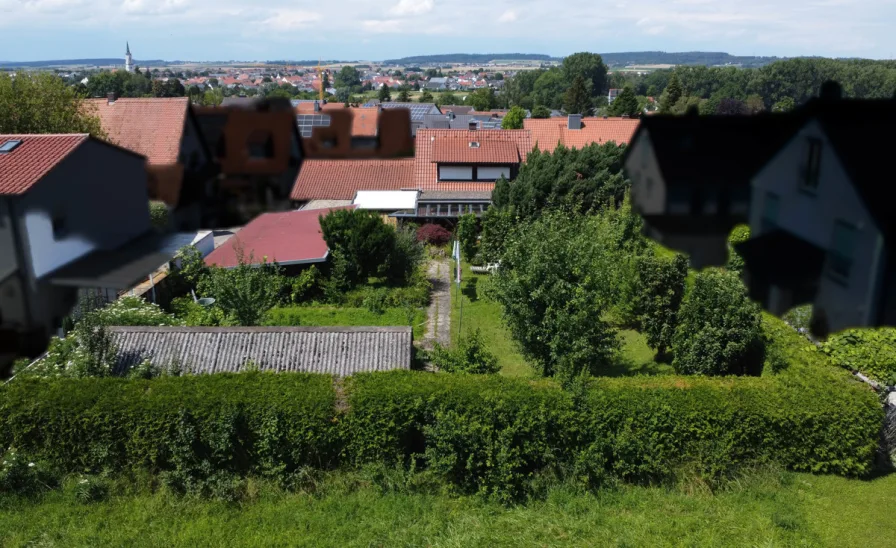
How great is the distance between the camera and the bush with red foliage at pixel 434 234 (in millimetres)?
22922

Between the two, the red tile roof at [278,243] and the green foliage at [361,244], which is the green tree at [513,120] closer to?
the red tile roof at [278,243]

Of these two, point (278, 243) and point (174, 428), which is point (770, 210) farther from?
point (278, 243)

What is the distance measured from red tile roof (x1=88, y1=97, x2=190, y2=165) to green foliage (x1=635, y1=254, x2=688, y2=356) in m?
→ 11.4

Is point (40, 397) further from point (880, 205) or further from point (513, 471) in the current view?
point (880, 205)

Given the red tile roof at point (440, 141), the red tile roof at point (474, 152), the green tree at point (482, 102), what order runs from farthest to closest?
1. the green tree at point (482, 102)
2. the red tile roof at point (440, 141)
3. the red tile roof at point (474, 152)

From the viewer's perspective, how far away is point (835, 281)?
1646mm

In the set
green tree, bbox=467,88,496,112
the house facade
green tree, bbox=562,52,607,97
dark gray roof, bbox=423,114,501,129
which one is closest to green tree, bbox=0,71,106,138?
the house facade

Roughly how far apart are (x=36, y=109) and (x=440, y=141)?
46.9ft

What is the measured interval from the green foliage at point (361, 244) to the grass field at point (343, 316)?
1.50 metres

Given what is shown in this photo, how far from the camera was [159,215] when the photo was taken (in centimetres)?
209

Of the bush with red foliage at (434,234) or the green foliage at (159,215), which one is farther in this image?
the bush with red foliage at (434,234)

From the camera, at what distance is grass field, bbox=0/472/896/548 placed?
805 cm

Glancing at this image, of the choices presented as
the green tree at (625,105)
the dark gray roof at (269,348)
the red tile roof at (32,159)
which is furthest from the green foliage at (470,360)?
the green tree at (625,105)

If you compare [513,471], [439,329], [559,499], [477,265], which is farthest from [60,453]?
[477,265]
